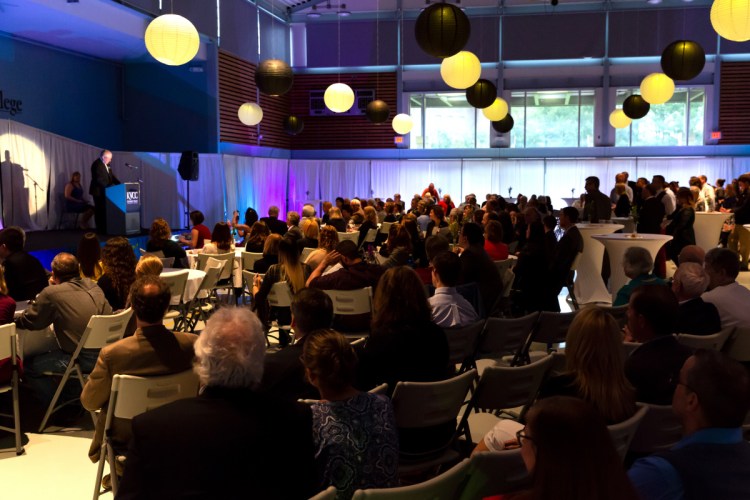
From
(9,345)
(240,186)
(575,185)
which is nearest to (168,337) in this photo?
(9,345)

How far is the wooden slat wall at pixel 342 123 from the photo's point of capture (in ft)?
70.2

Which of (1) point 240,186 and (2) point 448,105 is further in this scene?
(2) point 448,105

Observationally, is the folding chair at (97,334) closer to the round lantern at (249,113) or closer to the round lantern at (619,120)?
the round lantern at (249,113)

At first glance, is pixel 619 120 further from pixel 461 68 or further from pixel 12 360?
pixel 12 360

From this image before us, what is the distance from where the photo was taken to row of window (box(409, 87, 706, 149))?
20.1m

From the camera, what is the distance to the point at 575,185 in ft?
66.4

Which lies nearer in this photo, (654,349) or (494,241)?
(654,349)

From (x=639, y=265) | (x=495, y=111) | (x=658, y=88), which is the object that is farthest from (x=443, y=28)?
(x=495, y=111)

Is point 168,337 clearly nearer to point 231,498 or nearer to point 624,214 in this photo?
point 231,498

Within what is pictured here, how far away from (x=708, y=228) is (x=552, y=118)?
358 inches

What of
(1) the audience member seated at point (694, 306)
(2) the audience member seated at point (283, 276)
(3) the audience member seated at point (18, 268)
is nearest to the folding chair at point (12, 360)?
(3) the audience member seated at point (18, 268)

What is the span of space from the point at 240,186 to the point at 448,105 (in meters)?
6.60

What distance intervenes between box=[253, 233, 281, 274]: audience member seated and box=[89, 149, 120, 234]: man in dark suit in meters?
6.77

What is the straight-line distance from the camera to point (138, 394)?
11.7 ft
